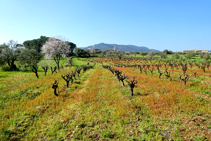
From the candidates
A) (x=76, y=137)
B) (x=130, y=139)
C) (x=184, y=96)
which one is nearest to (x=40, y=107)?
(x=76, y=137)

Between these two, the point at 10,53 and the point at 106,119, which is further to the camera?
the point at 10,53

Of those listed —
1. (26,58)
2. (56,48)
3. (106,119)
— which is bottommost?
(106,119)

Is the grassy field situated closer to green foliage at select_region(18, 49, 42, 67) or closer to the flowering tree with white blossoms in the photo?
green foliage at select_region(18, 49, 42, 67)

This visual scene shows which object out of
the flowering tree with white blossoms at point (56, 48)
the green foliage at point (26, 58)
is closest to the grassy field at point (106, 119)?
the green foliage at point (26, 58)

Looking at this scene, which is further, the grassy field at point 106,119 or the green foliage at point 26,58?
the green foliage at point 26,58

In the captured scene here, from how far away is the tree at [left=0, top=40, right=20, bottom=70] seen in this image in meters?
32.4

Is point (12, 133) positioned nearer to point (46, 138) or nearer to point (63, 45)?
point (46, 138)

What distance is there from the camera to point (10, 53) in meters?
33.6

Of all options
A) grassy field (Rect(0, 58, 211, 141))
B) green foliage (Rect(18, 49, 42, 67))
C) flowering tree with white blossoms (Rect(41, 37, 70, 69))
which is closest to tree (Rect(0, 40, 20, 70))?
green foliage (Rect(18, 49, 42, 67))

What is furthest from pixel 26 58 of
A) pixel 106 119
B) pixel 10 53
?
pixel 106 119

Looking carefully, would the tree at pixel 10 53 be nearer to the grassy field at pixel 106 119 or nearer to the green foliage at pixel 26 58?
the green foliage at pixel 26 58

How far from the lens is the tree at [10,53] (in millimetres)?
32378

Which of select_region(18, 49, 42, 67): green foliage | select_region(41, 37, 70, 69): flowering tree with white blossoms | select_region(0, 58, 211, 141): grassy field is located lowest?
select_region(0, 58, 211, 141): grassy field

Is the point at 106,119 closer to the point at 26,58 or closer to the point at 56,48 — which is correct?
the point at 56,48
